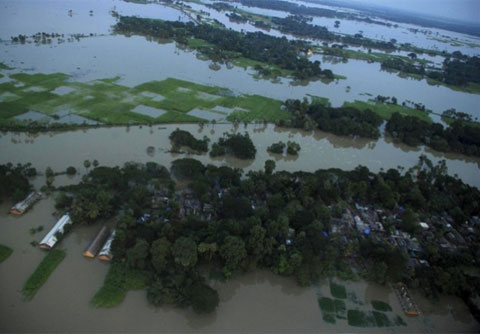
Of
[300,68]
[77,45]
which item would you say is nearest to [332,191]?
[300,68]

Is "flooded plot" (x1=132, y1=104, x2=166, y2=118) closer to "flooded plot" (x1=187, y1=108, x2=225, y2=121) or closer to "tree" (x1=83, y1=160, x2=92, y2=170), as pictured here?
"flooded plot" (x1=187, y1=108, x2=225, y2=121)

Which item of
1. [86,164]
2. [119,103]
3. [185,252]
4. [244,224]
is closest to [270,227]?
[244,224]

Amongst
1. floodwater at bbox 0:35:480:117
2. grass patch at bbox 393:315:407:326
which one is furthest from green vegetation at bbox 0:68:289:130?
grass patch at bbox 393:315:407:326

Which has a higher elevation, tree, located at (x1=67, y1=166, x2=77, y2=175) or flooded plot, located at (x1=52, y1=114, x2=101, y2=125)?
flooded plot, located at (x1=52, y1=114, x2=101, y2=125)

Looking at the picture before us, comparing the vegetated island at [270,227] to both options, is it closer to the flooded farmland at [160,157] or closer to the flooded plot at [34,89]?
the flooded farmland at [160,157]

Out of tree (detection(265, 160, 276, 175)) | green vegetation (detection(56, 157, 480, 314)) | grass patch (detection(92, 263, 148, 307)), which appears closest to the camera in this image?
grass patch (detection(92, 263, 148, 307))

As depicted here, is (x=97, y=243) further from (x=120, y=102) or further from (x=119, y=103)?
(x=120, y=102)

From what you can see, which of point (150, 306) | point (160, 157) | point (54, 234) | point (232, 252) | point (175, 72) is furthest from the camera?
point (175, 72)

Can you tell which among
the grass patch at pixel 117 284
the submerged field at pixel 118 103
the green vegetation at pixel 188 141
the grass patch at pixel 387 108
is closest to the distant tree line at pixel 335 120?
the submerged field at pixel 118 103
